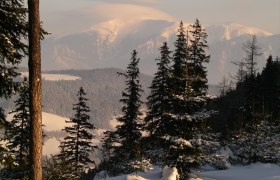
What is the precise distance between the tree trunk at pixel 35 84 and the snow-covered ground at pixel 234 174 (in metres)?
10.2

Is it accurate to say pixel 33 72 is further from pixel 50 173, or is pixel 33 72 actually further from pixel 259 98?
pixel 259 98

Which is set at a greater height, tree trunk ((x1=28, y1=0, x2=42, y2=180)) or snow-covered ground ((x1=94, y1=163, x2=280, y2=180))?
tree trunk ((x1=28, y1=0, x2=42, y2=180))

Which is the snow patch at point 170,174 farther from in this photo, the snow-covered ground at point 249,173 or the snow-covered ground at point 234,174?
the snow-covered ground at point 249,173

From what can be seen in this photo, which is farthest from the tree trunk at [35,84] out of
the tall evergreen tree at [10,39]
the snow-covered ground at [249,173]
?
the snow-covered ground at [249,173]

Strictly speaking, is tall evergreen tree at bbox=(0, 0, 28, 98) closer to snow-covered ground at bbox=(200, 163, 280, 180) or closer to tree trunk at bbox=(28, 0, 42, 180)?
tree trunk at bbox=(28, 0, 42, 180)

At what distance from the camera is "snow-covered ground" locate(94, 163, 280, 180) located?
72.2 feet

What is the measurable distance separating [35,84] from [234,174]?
16.3m

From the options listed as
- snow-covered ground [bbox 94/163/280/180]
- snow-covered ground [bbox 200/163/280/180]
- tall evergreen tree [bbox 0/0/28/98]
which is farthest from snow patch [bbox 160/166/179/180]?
tall evergreen tree [bbox 0/0/28/98]

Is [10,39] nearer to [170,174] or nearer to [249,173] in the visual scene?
[170,174]

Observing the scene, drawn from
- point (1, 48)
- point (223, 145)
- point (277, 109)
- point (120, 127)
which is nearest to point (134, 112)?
point (120, 127)

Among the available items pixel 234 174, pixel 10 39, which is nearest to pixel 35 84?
pixel 10 39

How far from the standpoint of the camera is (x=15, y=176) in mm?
24078

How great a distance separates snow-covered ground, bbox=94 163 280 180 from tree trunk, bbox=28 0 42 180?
10245 millimetres

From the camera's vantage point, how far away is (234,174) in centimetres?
2527
